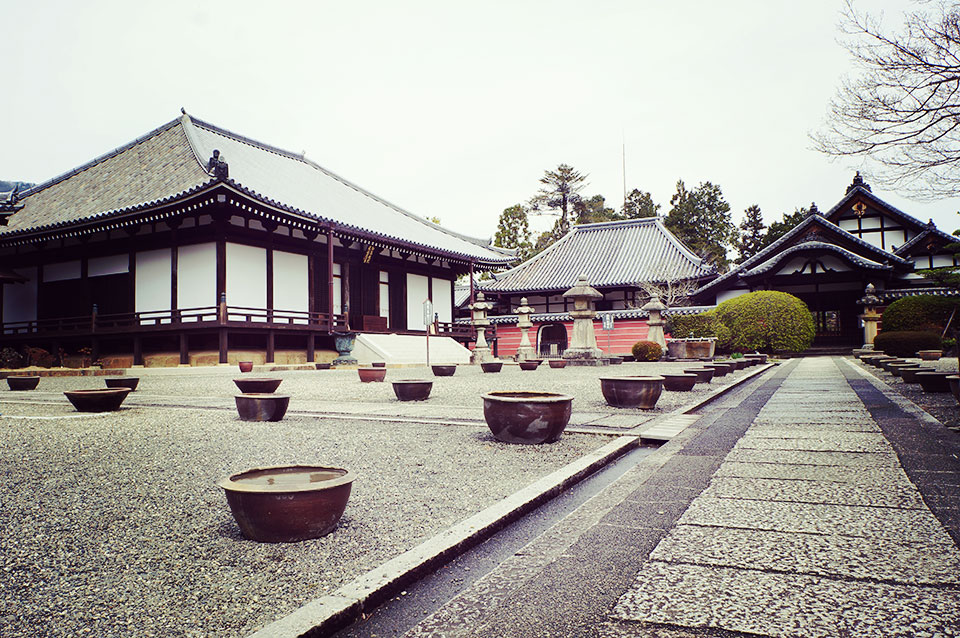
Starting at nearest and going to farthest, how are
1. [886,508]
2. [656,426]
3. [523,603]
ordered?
Answer: [523,603] → [886,508] → [656,426]

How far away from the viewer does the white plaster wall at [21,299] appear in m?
19.4

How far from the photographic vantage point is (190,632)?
1725 millimetres

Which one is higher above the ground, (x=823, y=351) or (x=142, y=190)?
(x=142, y=190)

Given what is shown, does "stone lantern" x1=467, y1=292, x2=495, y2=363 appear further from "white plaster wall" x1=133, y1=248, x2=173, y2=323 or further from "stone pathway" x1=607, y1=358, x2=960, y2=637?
"stone pathway" x1=607, y1=358, x2=960, y2=637

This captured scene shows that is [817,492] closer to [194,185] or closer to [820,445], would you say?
[820,445]

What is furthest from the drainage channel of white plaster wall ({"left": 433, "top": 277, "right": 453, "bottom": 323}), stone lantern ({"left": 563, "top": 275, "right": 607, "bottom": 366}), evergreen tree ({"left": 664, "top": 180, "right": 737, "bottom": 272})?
evergreen tree ({"left": 664, "top": 180, "right": 737, "bottom": 272})

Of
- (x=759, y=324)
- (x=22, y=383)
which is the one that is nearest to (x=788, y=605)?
(x=22, y=383)

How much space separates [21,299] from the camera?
1969 cm

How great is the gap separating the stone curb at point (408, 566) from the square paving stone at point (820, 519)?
32.1 inches

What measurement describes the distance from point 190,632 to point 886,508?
3.22m

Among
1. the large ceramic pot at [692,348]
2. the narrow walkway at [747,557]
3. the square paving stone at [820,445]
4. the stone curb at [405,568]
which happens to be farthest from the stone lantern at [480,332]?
the stone curb at [405,568]

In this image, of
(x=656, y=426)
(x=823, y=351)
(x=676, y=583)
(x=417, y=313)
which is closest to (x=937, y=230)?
(x=823, y=351)

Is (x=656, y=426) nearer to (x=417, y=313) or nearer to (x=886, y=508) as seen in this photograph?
(x=886, y=508)

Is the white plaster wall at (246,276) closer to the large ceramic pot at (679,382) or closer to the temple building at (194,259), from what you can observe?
the temple building at (194,259)
